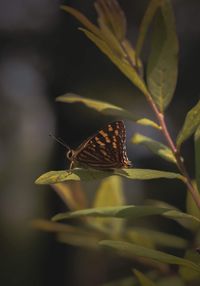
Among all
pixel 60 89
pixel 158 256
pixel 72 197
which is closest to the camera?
pixel 158 256

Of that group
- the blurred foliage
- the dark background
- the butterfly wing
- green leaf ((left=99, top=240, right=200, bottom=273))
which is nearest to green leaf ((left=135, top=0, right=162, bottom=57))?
the blurred foliage

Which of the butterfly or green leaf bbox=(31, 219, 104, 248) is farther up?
the butterfly

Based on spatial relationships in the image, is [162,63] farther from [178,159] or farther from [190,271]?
[190,271]

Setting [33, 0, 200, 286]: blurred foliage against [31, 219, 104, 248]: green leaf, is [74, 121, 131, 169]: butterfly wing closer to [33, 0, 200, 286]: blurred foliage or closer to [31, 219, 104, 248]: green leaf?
[33, 0, 200, 286]: blurred foliage

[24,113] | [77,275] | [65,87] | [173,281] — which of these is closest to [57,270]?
[77,275]

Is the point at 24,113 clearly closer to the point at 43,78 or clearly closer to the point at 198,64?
the point at 43,78

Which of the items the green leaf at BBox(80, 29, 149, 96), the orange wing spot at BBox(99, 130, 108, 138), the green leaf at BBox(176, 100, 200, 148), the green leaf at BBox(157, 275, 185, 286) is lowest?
the green leaf at BBox(157, 275, 185, 286)

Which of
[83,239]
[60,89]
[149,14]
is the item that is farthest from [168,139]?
[60,89]
